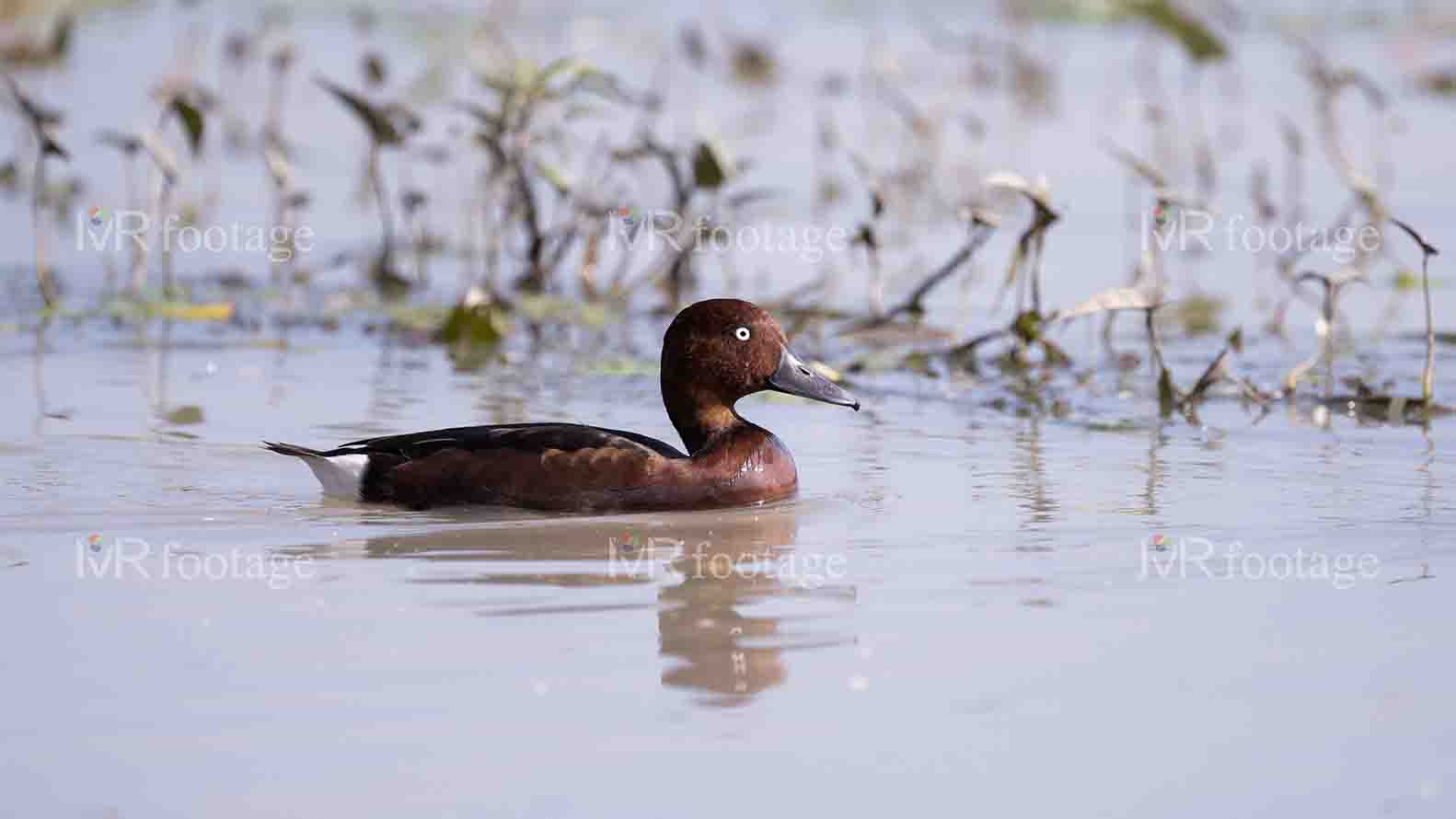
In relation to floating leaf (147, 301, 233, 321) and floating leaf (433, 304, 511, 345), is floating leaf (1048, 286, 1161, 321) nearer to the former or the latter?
floating leaf (433, 304, 511, 345)

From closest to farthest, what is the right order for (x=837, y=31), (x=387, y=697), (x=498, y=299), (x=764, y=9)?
(x=387, y=697), (x=498, y=299), (x=837, y=31), (x=764, y=9)

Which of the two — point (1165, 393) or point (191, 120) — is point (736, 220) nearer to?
point (191, 120)

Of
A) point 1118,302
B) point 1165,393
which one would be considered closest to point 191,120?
point 1118,302

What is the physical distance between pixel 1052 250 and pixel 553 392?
4432 millimetres

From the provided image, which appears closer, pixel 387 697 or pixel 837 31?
pixel 387 697

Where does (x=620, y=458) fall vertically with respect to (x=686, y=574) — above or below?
above

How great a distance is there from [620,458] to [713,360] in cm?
67

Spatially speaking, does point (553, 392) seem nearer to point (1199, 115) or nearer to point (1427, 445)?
point (1427, 445)

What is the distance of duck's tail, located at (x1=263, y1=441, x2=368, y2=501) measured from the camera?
7508 millimetres

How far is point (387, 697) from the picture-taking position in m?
5.01

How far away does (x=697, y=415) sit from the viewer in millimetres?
7891

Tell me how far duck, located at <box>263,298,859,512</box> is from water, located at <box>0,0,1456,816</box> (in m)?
0.10

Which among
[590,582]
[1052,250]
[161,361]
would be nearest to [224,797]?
[590,582]

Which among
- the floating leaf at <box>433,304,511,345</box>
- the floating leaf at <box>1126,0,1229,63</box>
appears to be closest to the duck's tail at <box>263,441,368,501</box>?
the floating leaf at <box>433,304,511,345</box>
